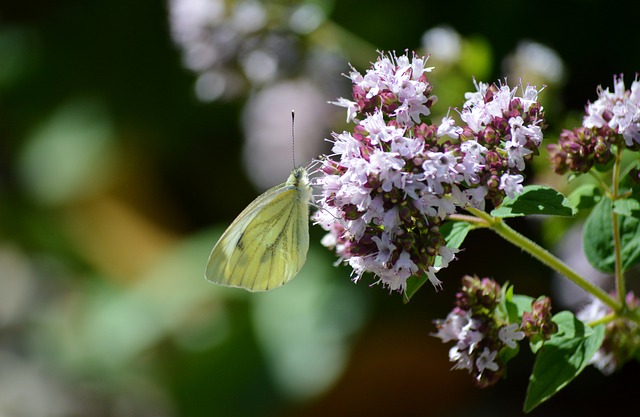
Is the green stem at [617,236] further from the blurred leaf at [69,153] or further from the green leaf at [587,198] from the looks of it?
the blurred leaf at [69,153]

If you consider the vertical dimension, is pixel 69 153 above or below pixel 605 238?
above

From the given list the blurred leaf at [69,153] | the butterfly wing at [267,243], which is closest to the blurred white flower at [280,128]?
the blurred leaf at [69,153]

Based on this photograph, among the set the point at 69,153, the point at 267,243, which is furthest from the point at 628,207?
the point at 69,153

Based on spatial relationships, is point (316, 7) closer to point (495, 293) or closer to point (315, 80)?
point (315, 80)

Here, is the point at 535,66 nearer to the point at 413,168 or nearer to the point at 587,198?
the point at 587,198

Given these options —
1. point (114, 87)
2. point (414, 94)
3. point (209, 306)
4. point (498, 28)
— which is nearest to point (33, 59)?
point (114, 87)

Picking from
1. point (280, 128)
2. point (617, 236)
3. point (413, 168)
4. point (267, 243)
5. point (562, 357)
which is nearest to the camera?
point (413, 168)

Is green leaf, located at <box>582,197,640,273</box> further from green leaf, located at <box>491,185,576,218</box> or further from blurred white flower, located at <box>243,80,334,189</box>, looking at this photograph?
blurred white flower, located at <box>243,80,334,189</box>
